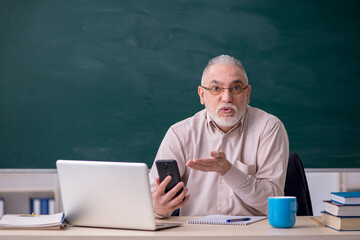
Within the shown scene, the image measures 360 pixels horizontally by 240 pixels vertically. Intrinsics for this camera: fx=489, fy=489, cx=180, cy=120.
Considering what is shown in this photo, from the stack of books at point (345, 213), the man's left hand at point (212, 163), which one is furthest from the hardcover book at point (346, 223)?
the man's left hand at point (212, 163)

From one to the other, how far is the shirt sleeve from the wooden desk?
0.36 meters

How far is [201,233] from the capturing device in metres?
1.53

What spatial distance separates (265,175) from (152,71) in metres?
1.27

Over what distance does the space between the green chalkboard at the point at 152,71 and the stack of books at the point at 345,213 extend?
5.44 ft

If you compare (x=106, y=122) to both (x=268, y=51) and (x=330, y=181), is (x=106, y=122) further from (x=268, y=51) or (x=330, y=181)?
(x=330, y=181)

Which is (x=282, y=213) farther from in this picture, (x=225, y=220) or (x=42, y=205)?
(x=42, y=205)

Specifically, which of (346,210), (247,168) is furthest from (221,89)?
(346,210)

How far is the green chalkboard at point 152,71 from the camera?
10.4 ft

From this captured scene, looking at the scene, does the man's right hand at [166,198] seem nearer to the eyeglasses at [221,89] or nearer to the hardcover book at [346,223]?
the hardcover book at [346,223]

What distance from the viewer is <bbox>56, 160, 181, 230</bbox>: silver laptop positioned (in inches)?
60.8

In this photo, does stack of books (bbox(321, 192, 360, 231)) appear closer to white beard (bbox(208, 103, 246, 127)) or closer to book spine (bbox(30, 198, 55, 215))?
white beard (bbox(208, 103, 246, 127))

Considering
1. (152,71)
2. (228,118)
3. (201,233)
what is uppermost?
(152,71)

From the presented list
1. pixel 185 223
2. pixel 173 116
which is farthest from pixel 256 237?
pixel 173 116

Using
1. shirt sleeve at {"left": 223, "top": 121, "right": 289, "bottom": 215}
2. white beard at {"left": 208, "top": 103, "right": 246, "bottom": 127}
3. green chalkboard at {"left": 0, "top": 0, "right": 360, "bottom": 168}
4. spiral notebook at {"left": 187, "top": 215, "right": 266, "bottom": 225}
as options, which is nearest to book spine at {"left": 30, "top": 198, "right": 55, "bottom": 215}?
green chalkboard at {"left": 0, "top": 0, "right": 360, "bottom": 168}
